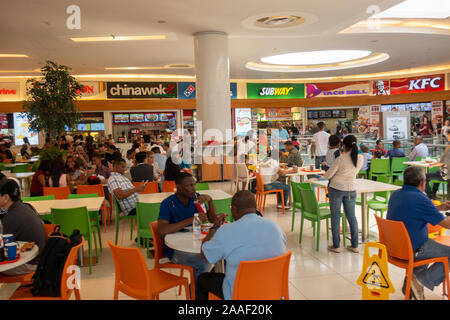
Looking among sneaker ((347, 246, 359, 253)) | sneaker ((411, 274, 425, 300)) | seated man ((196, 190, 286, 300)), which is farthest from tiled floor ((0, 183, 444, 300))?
seated man ((196, 190, 286, 300))

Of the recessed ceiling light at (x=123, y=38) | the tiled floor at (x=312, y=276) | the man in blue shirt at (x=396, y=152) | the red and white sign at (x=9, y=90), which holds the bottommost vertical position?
the tiled floor at (x=312, y=276)

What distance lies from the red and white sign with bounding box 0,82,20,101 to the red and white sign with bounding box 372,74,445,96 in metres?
15.2

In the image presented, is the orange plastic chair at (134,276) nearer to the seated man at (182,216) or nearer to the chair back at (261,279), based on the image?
the seated man at (182,216)

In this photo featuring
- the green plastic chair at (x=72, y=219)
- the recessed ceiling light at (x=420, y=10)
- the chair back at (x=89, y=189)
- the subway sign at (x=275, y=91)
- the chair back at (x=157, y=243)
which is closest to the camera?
the chair back at (x=157, y=243)

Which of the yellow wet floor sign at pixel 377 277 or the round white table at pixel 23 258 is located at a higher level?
the round white table at pixel 23 258

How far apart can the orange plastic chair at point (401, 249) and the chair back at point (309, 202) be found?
5.08 feet

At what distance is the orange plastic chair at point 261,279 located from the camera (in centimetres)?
250

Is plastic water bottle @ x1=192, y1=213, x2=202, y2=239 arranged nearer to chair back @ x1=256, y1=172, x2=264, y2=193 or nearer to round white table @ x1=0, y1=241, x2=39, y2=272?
round white table @ x1=0, y1=241, x2=39, y2=272

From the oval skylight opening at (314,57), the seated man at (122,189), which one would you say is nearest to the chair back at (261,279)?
the seated man at (122,189)

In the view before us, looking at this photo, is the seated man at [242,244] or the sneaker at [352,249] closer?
the seated man at [242,244]

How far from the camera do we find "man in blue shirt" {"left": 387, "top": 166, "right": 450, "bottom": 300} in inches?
135

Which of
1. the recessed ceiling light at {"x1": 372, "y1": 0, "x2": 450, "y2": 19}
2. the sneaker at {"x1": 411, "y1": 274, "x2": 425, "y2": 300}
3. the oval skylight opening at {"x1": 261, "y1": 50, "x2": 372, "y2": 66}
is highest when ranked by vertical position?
the oval skylight opening at {"x1": 261, "y1": 50, "x2": 372, "y2": 66}

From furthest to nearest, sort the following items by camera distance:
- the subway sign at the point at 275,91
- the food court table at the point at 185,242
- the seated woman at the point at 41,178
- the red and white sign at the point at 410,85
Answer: the subway sign at the point at 275,91
the red and white sign at the point at 410,85
the seated woman at the point at 41,178
the food court table at the point at 185,242

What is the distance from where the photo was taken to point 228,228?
263 centimetres
